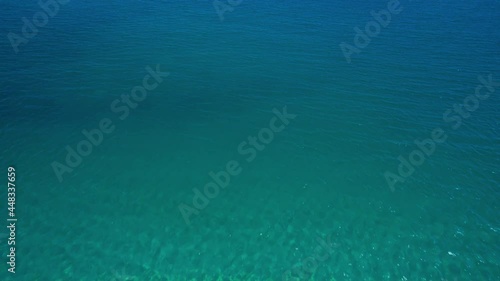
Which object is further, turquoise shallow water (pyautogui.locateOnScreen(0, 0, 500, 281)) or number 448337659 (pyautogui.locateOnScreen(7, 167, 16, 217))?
number 448337659 (pyautogui.locateOnScreen(7, 167, 16, 217))

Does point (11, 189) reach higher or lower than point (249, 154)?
higher

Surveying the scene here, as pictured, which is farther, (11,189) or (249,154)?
(249,154)

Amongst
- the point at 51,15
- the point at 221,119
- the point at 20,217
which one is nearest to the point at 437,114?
the point at 221,119

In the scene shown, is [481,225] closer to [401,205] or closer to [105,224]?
[401,205]

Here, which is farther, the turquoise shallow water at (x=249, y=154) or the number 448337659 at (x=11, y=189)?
the number 448337659 at (x=11, y=189)
